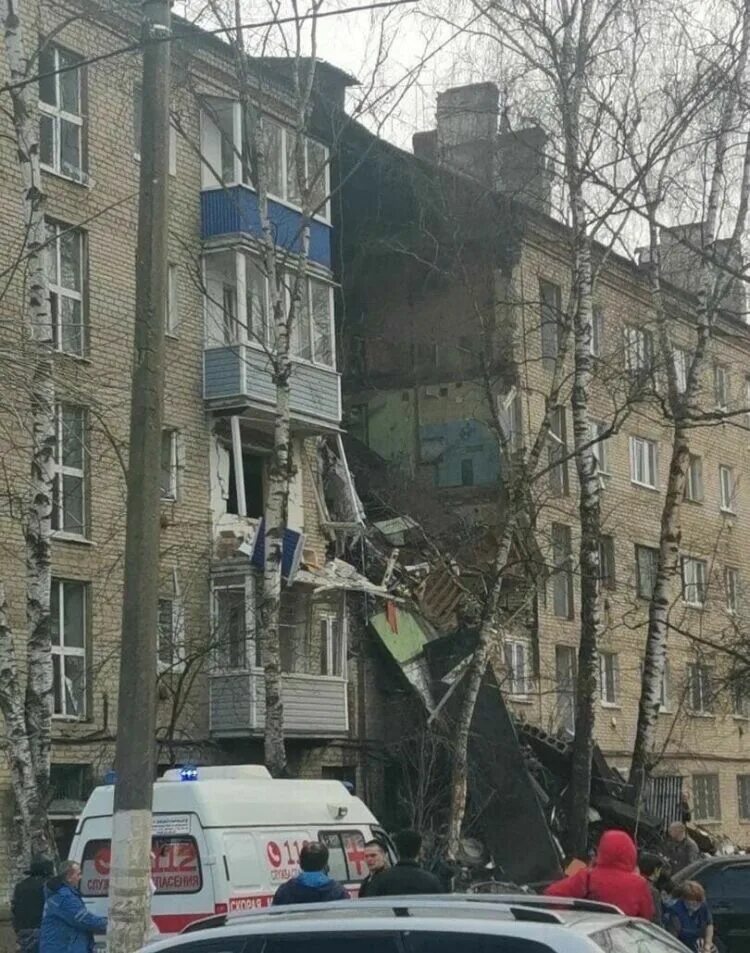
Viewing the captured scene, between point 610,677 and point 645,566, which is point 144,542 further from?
point 645,566

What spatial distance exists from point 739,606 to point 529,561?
78.6ft

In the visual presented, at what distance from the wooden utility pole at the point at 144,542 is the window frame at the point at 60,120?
1564 cm

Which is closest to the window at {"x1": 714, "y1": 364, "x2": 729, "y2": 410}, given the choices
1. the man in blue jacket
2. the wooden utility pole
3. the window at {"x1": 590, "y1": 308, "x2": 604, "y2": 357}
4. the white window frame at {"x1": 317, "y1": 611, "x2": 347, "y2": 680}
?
the window at {"x1": 590, "y1": 308, "x2": 604, "y2": 357}

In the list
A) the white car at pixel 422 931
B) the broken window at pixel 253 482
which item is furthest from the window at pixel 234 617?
the white car at pixel 422 931

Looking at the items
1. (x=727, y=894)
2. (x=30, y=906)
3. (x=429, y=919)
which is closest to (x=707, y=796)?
(x=727, y=894)

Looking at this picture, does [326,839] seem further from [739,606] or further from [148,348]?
[739,606]

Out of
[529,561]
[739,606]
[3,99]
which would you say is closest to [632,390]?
[529,561]

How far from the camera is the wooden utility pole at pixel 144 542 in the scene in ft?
33.9

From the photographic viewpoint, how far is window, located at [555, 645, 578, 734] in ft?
121

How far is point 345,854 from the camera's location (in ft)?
49.9

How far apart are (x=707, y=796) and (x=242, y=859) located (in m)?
32.7

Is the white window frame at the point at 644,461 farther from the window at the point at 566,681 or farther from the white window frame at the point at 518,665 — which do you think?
the white window frame at the point at 518,665

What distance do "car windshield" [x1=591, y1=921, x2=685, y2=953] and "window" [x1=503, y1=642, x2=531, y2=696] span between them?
2709 centimetres

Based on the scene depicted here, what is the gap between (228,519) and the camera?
29984 mm
